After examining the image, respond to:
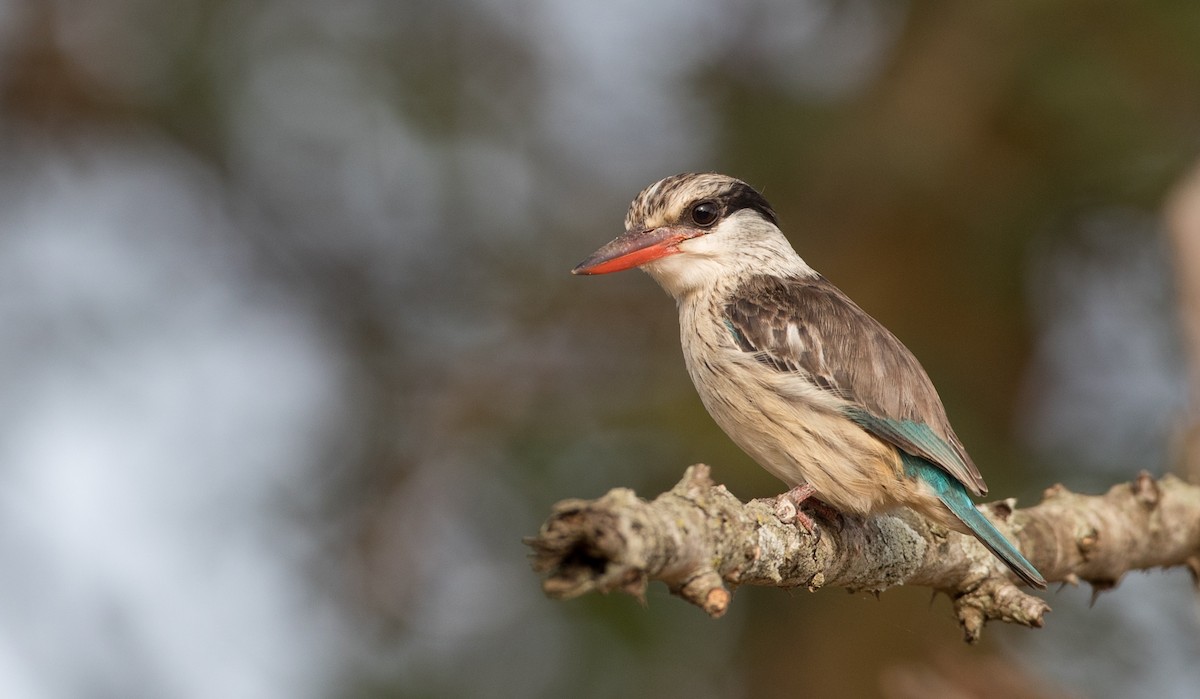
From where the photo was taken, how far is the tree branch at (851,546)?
6.76 ft

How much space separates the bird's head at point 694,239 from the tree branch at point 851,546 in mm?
851

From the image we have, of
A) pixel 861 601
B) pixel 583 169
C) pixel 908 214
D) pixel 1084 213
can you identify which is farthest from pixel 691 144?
pixel 861 601

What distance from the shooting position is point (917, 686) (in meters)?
3.90

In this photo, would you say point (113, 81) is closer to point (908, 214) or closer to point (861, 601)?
point (908, 214)

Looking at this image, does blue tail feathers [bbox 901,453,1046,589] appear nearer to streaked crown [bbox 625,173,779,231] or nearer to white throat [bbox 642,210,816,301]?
white throat [bbox 642,210,816,301]

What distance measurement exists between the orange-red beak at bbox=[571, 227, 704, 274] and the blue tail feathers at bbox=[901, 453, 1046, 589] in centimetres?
94

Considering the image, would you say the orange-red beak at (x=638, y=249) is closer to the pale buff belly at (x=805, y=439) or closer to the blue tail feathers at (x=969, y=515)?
the pale buff belly at (x=805, y=439)

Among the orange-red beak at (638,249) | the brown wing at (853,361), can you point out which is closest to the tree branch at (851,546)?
the brown wing at (853,361)

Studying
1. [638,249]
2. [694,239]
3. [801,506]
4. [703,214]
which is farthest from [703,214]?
[801,506]

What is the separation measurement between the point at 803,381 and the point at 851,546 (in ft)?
1.44

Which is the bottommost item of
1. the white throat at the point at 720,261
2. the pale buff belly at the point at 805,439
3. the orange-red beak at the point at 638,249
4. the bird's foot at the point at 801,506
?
the bird's foot at the point at 801,506

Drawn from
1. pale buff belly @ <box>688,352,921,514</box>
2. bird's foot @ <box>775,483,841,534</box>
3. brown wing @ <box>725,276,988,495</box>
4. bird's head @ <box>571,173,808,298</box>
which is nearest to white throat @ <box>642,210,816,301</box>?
bird's head @ <box>571,173,808,298</box>

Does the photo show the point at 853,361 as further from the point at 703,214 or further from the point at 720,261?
the point at 703,214

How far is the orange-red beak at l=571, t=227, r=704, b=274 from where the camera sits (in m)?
3.77
